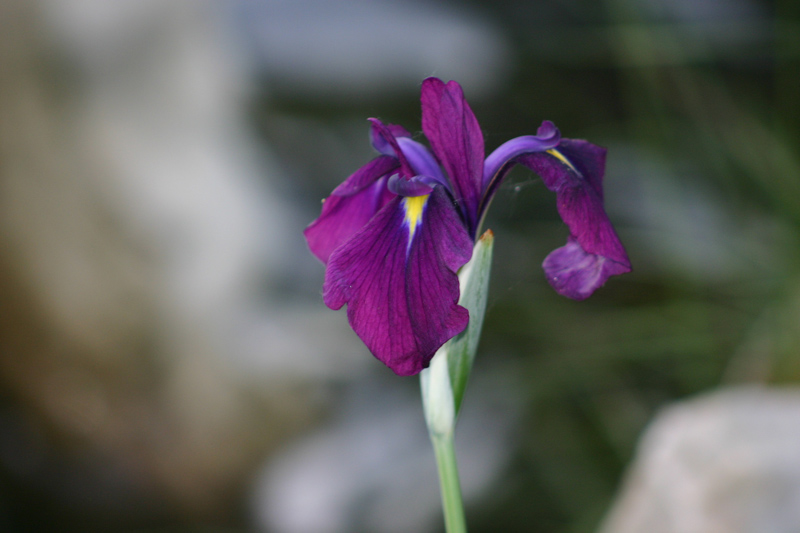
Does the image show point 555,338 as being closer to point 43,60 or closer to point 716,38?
point 716,38

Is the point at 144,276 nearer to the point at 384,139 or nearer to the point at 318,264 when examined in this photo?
the point at 318,264

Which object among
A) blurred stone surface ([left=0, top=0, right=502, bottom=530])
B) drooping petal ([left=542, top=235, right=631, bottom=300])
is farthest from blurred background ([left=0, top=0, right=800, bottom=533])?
drooping petal ([left=542, top=235, right=631, bottom=300])

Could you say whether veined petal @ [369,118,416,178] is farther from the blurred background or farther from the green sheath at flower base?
the blurred background

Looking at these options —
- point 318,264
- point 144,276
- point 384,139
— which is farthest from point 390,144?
point 144,276

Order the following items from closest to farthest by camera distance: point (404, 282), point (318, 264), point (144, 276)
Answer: point (404, 282) < point (318, 264) < point (144, 276)

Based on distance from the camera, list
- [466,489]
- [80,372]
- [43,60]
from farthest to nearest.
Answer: [80,372] < [43,60] < [466,489]

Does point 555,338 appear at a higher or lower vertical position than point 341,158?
lower

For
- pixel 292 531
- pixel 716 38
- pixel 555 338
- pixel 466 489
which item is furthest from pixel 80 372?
pixel 716 38
